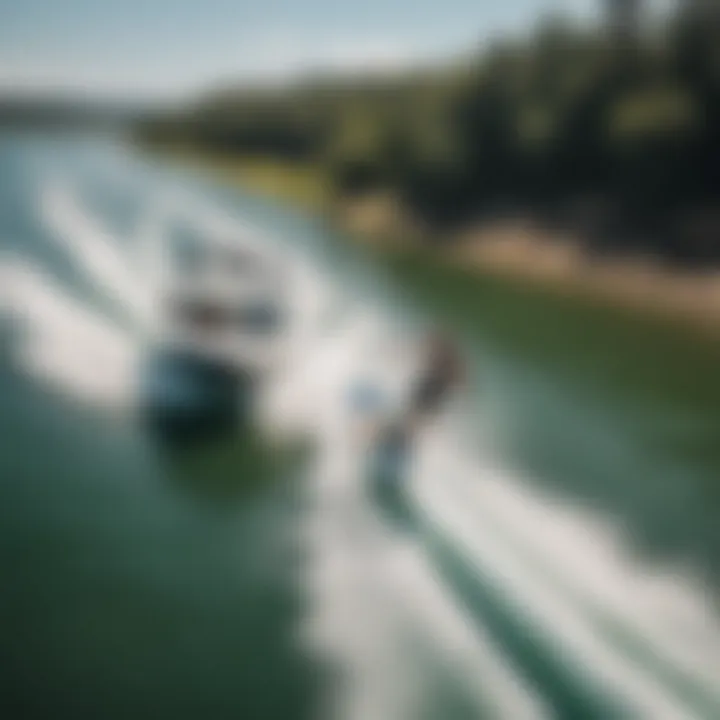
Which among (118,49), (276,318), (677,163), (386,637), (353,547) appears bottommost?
(386,637)

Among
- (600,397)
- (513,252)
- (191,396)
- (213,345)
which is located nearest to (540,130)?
(513,252)

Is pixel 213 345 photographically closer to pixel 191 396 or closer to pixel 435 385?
pixel 191 396

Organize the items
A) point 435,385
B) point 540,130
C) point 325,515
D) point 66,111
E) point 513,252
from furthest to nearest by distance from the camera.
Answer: point 513,252 < point 540,130 < point 66,111 < point 435,385 < point 325,515

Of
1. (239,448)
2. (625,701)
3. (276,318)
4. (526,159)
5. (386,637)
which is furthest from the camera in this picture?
(526,159)

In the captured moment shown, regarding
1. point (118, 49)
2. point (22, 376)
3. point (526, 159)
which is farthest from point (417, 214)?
point (22, 376)

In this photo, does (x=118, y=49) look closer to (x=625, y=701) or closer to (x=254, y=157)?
(x=254, y=157)

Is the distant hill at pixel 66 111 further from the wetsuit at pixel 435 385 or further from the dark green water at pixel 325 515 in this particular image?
the wetsuit at pixel 435 385

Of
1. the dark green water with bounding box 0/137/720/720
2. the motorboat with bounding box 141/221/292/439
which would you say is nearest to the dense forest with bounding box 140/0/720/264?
the dark green water with bounding box 0/137/720/720

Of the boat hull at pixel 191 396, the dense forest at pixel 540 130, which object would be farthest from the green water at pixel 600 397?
the boat hull at pixel 191 396
